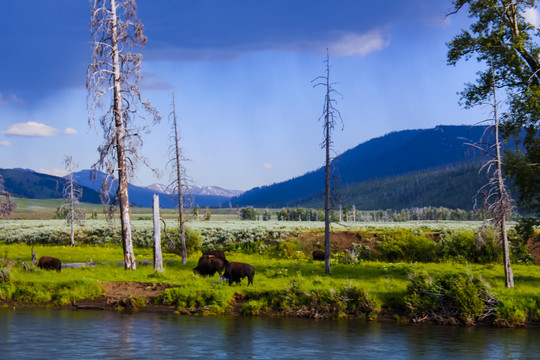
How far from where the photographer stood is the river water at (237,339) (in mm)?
17953

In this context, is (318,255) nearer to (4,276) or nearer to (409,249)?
(409,249)

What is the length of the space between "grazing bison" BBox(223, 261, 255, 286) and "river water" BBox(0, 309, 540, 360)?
4.13m

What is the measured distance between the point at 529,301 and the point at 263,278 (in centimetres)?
1263

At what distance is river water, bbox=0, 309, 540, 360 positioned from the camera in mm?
17953

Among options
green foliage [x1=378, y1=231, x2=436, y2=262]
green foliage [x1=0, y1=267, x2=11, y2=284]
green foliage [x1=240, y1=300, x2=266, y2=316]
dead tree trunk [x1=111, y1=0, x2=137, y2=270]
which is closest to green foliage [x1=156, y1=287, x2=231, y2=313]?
green foliage [x1=240, y1=300, x2=266, y2=316]

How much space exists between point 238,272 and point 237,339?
7.98 m

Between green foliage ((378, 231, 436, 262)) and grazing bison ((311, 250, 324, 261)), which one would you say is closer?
grazing bison ((311, 250, 324, 261))

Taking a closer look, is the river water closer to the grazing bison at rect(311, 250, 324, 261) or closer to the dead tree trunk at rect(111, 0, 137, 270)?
the dead tree trunk at rect(111, 0, 137, 270)

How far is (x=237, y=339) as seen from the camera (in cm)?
1994

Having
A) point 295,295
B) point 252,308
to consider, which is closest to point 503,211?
point 295,295

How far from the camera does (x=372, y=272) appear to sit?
1316 inches

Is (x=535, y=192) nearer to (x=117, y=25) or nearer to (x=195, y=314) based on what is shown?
(x=195, y=314)

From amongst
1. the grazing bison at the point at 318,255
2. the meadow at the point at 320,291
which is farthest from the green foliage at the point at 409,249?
the grazing bison at the point at 318,255

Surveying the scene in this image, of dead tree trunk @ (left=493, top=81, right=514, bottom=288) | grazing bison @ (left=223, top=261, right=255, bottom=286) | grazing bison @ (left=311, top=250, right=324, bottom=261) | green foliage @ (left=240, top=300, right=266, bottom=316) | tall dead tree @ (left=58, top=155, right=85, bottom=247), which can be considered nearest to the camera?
green foliage @ (left=240, top=300, right=266, bottom=316)
